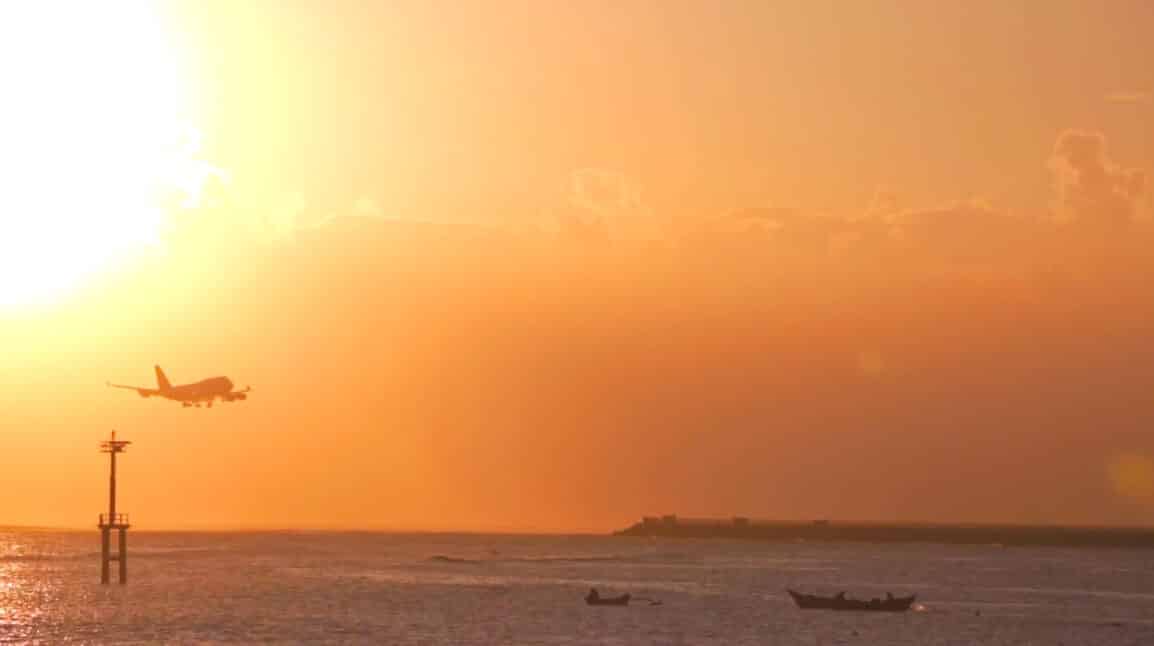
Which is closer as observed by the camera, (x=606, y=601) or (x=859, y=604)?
(x=859, y=604)

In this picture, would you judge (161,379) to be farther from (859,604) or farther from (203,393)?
(859,604)

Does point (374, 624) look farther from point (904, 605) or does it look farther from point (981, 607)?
point (981, 607)

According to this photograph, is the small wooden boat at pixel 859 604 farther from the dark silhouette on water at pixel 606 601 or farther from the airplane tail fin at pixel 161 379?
the airplane tail fin at pixel 161 379

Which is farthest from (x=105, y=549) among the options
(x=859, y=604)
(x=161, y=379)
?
(x=859, y=604)

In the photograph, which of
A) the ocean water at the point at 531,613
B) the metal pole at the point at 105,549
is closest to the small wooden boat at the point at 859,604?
the ocean water at the point at 531,613

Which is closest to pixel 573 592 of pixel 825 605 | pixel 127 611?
pixel 825 605

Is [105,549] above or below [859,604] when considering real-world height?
above

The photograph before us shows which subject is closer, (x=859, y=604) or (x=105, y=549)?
Result: (x=859, y=604)

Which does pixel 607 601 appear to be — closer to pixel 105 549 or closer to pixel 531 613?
pixel 531 613

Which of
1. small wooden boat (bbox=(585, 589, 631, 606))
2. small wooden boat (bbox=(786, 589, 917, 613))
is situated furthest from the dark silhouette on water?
small wooden boat (bbox=(786, 589, 917, 613))

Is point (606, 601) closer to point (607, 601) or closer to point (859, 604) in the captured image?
point (607, 601)

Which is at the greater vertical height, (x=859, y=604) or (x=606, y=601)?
(x=606, y=601)

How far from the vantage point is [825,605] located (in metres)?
129

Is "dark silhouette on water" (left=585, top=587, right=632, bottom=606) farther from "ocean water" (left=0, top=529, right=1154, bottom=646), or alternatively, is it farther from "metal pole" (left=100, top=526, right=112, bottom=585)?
"metal pole" (left=100, top=526, right=112, bottom=585)
